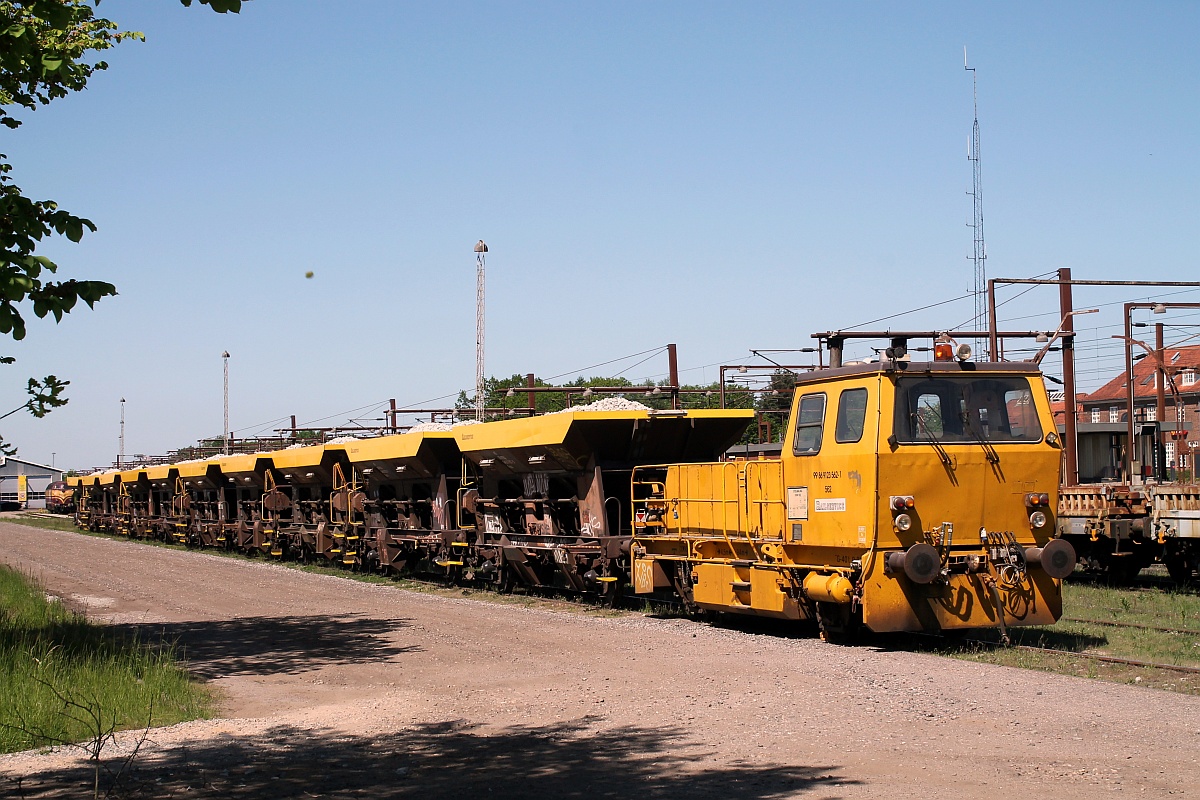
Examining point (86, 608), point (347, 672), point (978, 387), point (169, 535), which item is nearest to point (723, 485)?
point (978, 387)

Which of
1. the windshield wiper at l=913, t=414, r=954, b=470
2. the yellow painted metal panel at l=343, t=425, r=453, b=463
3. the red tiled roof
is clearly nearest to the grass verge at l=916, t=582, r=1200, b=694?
the windshield wiper at l=913, t=414, r=954, b=470

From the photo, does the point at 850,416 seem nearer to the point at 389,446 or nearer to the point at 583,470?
the point at 583,470

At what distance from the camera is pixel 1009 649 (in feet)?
40.0

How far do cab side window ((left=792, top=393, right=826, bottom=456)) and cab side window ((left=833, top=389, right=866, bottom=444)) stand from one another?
283mm

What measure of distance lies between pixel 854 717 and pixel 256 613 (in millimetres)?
11119

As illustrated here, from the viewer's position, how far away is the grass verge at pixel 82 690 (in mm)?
8781

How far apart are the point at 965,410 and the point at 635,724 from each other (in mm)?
5467

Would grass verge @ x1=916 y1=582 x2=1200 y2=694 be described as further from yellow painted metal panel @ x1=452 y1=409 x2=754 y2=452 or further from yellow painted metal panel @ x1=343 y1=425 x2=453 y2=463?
yellow painted metal panel @ x1=343 y1=425 x2=453 y2=463

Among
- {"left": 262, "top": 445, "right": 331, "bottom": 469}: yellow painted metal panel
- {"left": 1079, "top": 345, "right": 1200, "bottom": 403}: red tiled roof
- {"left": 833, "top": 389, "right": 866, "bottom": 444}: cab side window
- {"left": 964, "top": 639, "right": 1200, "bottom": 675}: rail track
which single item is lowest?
{"left": 964, "top": 639, "right": 1200, "bottom": 675}: rail track

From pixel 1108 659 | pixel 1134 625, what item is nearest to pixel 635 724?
pixel 1108 659

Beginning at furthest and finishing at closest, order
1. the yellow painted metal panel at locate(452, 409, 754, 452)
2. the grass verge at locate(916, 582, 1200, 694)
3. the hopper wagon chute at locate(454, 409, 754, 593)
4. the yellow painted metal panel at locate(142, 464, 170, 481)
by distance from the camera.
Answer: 1. the yellow painted metal panel at locate(142, 464, 170, 481)
2. the hopper wagon chute at locate(454, 409, 754, 593)
3. the yellow painted metal panel at locate(452, 409, 754, 452)
4. the grass verge at locate(916, 582, 1200, 694)

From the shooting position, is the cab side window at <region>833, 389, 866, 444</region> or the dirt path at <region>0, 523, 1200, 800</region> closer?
the dirt path at <region>0, 523, 1200, 800</region>

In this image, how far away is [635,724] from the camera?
29.3 ft

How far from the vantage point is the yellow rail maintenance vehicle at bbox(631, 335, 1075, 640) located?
1198cm
